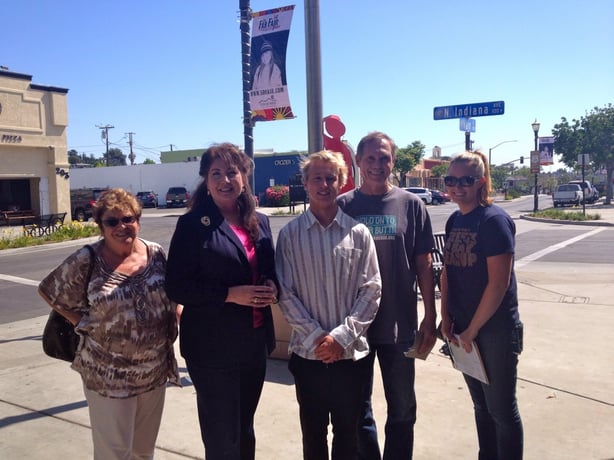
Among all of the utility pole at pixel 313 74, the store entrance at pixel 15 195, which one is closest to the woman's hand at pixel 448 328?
the utility pole at pixel 313 74

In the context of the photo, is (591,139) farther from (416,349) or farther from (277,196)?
(416,349)

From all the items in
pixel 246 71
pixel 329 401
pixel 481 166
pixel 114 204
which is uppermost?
pixel 246 71

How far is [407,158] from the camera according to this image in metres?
58.0

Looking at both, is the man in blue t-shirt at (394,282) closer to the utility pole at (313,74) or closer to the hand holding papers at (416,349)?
the hand holding papers at (416,349)

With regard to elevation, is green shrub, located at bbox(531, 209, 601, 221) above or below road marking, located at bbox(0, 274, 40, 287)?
above

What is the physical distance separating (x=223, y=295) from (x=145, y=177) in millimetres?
52633

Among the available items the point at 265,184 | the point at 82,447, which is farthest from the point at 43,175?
the point at 82,447

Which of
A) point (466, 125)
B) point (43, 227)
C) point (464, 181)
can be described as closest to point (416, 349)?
point (464, 181)

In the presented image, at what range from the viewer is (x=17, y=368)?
5.58 metres

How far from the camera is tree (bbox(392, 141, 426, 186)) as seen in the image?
58.2 m

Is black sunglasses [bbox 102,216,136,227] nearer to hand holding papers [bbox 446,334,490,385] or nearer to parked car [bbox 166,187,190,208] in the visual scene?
hand holding papers [bbox 446,334,490,385]

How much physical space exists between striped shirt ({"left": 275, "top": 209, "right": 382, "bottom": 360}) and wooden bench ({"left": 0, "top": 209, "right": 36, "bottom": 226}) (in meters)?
→ 26.6

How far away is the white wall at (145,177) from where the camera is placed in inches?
1991

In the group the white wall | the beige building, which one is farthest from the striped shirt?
the white wall
